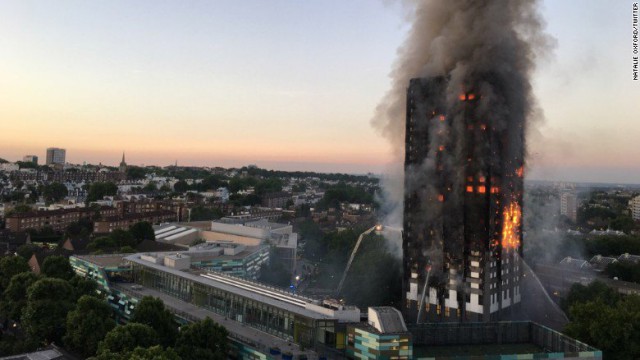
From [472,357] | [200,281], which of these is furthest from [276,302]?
[472,357]

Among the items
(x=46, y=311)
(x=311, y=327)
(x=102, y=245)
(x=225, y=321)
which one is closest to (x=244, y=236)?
(x=102, y=245)

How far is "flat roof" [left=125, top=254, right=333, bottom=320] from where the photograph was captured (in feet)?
96.3

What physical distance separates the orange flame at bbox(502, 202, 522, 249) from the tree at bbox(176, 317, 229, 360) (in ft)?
85.6

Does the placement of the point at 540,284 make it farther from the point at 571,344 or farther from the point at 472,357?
the point at 472,357

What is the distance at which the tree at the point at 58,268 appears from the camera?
4462cm

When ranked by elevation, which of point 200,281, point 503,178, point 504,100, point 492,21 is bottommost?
point 200,281

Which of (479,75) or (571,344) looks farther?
(479,75)

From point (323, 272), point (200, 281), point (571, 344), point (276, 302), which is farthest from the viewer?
point (323, 272)

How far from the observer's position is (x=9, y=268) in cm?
4572

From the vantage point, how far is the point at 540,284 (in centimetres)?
5053

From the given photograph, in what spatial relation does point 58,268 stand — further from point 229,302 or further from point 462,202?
point 462,202

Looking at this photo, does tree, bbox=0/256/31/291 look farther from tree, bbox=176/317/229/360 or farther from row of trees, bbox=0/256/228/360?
tree, bbox=176/317/229/360

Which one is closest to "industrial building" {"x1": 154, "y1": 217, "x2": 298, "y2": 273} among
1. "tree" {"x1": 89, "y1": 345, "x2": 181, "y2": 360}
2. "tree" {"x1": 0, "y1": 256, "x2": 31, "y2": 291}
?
"tree" {"x1": 0, "y1": 256, "x2": 31, "y2": 291}

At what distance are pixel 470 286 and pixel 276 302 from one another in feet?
60.4
